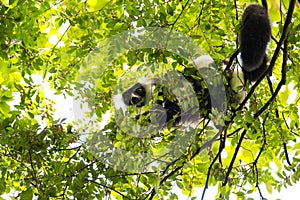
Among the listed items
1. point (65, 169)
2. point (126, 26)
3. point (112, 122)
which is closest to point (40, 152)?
point (65, 169)

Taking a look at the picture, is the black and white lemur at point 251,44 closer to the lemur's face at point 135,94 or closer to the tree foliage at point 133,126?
the tree foliage at point 133,126

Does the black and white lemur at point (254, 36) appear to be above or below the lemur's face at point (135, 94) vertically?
below

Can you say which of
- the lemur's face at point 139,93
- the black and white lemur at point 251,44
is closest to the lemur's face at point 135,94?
the lemur's face at point 139,93

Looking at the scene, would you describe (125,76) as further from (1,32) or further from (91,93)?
(1,32)

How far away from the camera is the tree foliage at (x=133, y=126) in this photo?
1.03 meters

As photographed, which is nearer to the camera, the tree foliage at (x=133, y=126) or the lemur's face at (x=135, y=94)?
the tree foliage at (x=133, y=126)

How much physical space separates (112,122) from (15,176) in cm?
27

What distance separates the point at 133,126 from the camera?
102 centimetres

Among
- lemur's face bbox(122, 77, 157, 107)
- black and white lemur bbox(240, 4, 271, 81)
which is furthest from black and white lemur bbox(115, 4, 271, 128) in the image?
lemur's face bbox(122, 77, 157, 107)

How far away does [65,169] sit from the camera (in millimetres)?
1056

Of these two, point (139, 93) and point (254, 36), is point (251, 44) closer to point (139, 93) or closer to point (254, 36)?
point (254, 36)

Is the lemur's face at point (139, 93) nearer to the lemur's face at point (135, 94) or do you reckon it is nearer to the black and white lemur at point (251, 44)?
the lemur's face at point (135, 94)

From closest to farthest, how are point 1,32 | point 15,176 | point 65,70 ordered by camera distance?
1. point 1,32
2. point 15,176
3. point 65,70

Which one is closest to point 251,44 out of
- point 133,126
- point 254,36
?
point 254,36
